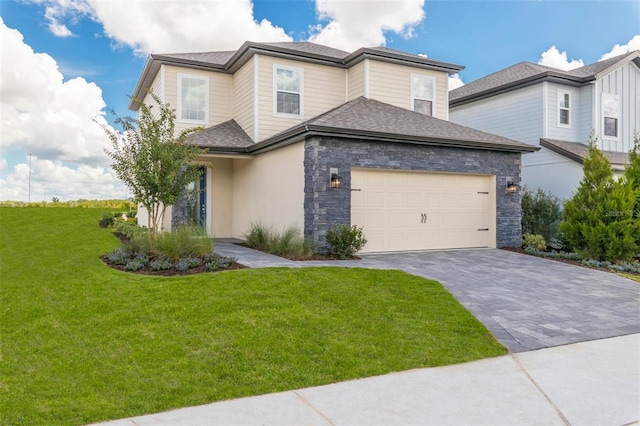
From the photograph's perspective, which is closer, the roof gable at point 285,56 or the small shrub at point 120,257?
the small shrub at point 120,257

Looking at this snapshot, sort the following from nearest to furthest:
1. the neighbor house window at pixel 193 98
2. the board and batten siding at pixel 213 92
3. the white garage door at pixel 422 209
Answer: the white garage door at pixel 422 209 → the board and batten siding at pixel 213 92 → the neighbor house window at pixel 193 98

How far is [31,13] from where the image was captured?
441 inches

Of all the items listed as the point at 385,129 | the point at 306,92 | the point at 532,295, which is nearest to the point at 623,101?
the point at 385,129

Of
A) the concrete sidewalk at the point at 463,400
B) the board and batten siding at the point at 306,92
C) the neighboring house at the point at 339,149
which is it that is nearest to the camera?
the concrete sidewalk at the point at 463,400

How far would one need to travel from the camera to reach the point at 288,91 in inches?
555

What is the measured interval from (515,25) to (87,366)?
15.7m

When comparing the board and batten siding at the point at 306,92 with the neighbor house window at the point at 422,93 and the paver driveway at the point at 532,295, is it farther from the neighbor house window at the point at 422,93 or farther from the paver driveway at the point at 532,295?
the paver driveway at the point at 532,295

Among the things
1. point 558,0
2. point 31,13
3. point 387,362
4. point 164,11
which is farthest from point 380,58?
point 387,362

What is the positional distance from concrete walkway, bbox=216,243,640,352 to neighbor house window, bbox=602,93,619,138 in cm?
893

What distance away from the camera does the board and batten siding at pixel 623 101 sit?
56.3 ft

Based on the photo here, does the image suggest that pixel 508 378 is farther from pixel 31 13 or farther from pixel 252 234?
pixel 31 13

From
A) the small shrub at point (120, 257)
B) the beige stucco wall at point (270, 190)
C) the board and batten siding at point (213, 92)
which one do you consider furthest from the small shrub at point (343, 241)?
A: the board and batten siding at point (213, 92)

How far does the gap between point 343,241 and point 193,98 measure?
7747 millimetres

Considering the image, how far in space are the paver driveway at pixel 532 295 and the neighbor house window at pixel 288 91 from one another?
5737 millimetres
